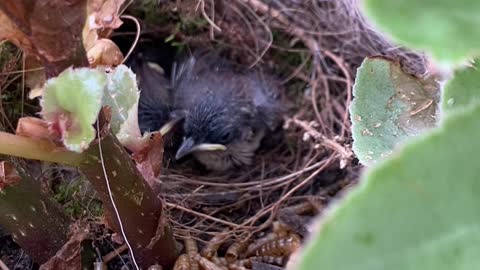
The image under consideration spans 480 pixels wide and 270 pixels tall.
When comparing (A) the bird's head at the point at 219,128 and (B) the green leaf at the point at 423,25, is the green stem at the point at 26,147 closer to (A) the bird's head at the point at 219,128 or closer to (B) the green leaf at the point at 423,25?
(B) the green leaf at the point at 423,25

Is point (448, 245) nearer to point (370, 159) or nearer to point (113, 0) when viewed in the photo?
point (370, 159)

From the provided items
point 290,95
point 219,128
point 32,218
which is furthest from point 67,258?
point 290,95

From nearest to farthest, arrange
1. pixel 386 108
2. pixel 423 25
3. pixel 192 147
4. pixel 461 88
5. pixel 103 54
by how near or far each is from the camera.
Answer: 1. pixel 423 25
2. pixel 461 88
3. pixel 386 108
4. pixel 103 54
5. pixel 192 147

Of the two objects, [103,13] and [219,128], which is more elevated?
[103,13]

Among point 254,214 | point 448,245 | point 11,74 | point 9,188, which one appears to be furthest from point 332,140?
point 448,245

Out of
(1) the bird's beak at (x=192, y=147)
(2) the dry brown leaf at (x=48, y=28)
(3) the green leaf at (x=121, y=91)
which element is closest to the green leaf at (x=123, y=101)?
(3) the green leaf at (x=121, y=91)

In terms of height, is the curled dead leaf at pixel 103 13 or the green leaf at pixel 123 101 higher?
the curled dead leaf at pixel 103 13

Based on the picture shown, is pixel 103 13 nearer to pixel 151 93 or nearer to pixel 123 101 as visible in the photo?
pixel 123 101
